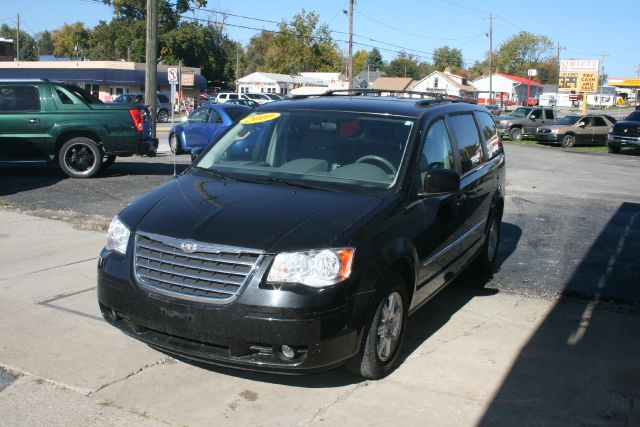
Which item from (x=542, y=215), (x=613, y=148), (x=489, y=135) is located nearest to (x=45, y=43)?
(x=613, y=148)

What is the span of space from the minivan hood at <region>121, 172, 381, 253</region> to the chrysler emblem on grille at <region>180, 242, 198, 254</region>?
0.05m

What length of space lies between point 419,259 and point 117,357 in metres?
2.17

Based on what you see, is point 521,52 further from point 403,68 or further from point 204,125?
point 204,125

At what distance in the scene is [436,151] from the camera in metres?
5.27

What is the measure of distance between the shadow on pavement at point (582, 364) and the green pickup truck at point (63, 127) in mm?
8832

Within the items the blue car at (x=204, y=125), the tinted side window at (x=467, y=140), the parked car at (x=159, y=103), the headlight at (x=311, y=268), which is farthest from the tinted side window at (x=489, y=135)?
the parked car at (x=159, y=103)

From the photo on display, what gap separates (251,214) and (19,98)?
996 centimetres

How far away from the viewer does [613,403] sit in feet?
13.6

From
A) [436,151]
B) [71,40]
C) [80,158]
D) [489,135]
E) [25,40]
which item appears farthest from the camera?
[25,40]

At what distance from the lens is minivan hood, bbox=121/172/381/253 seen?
3.82 m

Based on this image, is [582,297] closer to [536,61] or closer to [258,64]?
[258,64]

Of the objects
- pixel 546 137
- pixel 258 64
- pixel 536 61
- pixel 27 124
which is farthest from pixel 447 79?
Answer: pixel 27 124

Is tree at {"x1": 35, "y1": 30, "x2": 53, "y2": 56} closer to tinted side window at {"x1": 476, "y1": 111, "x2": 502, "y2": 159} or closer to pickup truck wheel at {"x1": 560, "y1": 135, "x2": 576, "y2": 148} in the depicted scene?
pickup truck wheel at {"x1": 560, "y1": 135, "x2": 576, "y2": 148}

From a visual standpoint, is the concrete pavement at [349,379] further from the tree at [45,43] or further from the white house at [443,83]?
the tree at [45,43]
